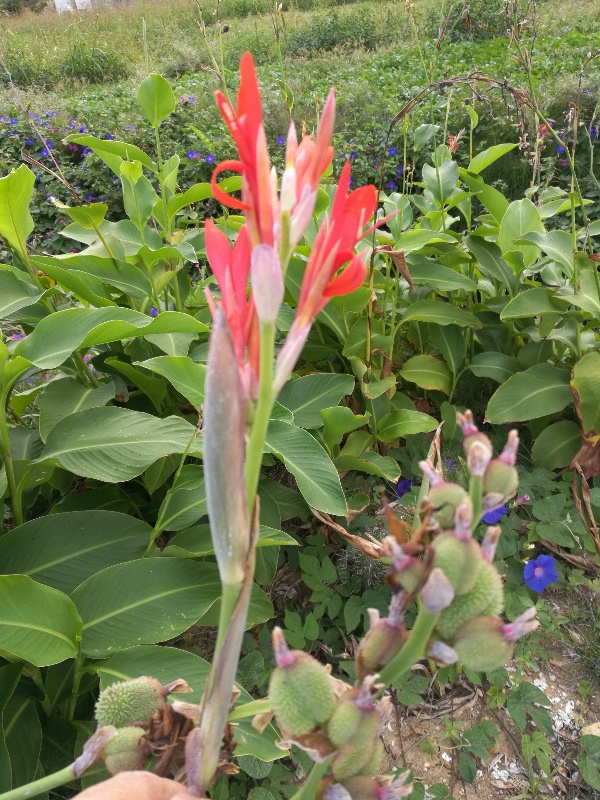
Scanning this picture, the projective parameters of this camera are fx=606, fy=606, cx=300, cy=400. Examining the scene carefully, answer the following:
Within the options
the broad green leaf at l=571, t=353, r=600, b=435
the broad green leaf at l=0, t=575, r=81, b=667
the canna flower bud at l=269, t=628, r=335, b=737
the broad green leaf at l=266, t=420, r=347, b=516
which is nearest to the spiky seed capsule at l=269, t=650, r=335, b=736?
the canna flower bud at l=269, t=628, r=335, b=737

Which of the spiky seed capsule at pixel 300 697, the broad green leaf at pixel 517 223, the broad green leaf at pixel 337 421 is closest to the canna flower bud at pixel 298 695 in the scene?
the spiky seed capsule at pixel 300 697

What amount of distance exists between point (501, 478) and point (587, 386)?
1.55 metres

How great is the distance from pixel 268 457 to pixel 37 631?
711 millimetres

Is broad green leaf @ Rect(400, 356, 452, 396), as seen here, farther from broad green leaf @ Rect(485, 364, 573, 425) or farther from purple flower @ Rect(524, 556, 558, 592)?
purple flower @ Rect(524, 556, 558, 592)

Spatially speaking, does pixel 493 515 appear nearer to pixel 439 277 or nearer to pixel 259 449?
pixel 439 277

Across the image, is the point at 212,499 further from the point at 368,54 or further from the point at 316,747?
the point at 368,54

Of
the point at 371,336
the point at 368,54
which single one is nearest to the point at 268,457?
the point at 371,336

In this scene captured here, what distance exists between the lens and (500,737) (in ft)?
4.54

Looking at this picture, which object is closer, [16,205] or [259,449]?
[259,449]

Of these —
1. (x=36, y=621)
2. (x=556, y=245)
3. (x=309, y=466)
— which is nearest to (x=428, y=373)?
(x=556, y=245)

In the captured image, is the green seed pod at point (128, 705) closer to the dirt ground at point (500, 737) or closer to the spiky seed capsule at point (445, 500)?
the spiky seed capsule at point (445, 500)

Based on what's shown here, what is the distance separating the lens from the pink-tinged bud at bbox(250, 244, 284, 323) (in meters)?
0.30

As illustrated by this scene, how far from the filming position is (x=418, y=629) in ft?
1.05

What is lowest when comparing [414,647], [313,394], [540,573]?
[540,573]
